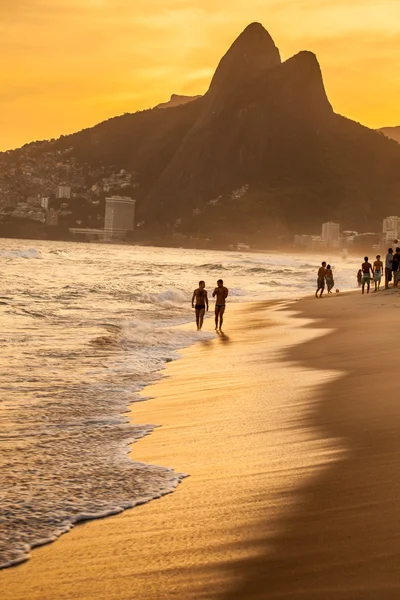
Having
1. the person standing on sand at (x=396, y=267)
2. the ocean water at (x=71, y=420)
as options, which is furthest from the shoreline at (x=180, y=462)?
the person standing on sand at (x=396, y=267)

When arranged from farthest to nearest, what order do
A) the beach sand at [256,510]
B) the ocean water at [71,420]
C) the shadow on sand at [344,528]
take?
the ocean water at [71,420]
the beach sand at [256,510]
the shadow on sand at [344,528]

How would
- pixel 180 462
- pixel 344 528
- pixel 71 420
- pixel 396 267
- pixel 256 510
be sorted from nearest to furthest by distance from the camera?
1. pixel 344 528
2. pixel 256 510
3. pixel 180 462
4. pixel 71 420
5. pixel 396 267

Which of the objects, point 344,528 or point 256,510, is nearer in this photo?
point 344,528

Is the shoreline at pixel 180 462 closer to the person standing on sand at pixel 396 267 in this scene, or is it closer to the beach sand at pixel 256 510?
the beach sand at pixel 256 510

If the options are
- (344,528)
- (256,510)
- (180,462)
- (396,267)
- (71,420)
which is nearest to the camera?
(344,528)

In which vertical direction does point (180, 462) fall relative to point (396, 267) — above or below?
below

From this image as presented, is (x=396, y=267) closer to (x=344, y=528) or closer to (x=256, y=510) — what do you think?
(x=256, y=510)

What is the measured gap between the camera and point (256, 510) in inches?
201

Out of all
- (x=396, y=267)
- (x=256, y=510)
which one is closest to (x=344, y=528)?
(x=256, y=510)

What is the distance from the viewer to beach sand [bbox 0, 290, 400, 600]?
4000 mm

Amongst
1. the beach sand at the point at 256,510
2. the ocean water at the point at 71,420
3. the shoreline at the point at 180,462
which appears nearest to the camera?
the beach sand at the point at 256,510

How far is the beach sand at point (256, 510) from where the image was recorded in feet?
13.1

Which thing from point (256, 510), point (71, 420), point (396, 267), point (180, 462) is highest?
point (396, 267)

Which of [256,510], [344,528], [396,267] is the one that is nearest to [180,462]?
[256,510]
